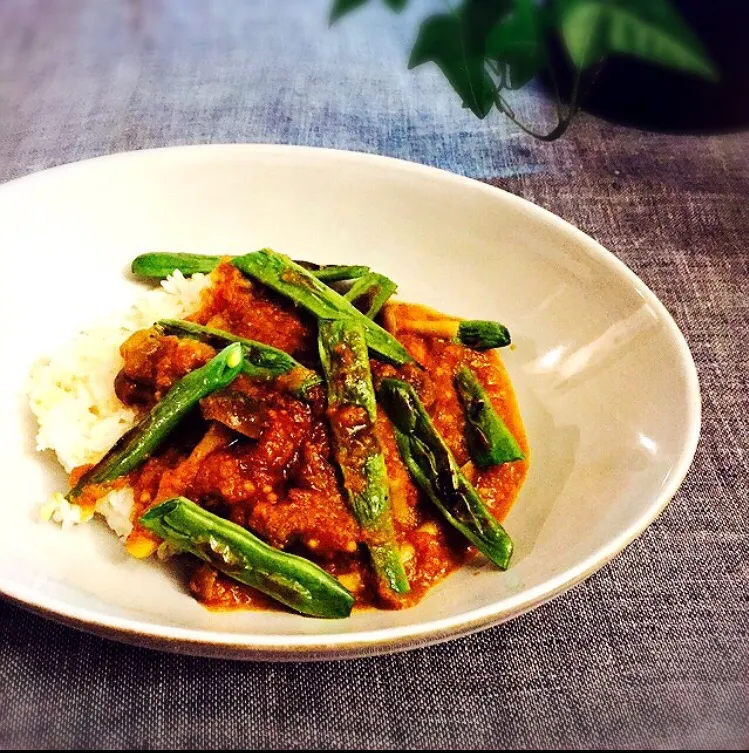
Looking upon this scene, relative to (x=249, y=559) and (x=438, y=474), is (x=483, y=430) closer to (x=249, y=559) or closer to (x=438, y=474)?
(x=438, y=474)

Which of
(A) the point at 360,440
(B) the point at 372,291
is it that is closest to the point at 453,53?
(B) the point at 372,291

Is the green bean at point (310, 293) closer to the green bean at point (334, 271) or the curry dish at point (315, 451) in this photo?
the curry dish at point (315, 451)

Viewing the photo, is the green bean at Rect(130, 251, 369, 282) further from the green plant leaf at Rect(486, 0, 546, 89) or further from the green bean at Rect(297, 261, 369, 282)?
the green plant leaf at Rect(486, 0, 546, 89)

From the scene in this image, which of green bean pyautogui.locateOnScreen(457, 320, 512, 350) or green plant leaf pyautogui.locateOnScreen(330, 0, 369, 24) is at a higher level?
green plant leaf pyautogui.locateOnScreen(330, 0, 369, 24)

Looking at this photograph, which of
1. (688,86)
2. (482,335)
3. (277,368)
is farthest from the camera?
(688,86)

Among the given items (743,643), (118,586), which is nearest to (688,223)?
(743,643)

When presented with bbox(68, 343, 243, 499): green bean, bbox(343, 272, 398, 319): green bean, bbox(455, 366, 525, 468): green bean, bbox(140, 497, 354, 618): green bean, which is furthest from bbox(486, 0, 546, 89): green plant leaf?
bbox(140, 497, 354, 618): green bean
